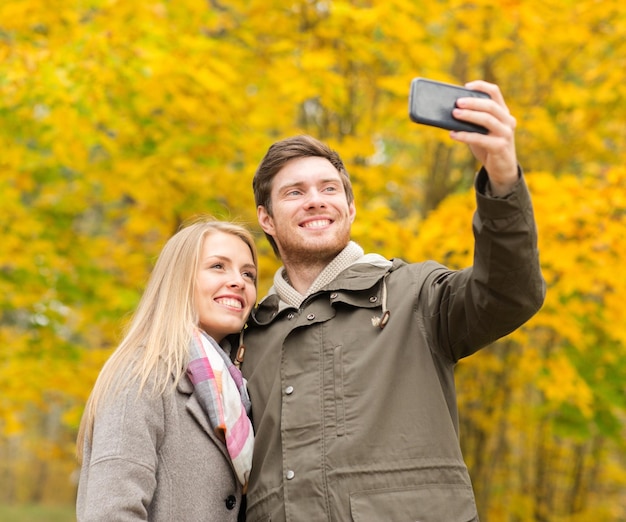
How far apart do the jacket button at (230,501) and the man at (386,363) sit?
57 mm

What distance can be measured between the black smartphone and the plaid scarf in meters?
1.02

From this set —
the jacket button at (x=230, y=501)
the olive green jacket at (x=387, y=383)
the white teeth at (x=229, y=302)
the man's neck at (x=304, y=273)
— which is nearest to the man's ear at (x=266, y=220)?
the man's neck at (x=304, y=273)

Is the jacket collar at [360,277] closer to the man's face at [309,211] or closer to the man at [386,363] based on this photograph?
the man at [386,363]

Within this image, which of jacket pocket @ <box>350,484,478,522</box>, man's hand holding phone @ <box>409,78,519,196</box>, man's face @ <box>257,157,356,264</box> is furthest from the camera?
man's face @ <box>257,157,356,264</box>

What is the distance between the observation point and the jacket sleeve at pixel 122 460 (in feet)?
6.16

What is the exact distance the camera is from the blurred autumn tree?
13.4ft

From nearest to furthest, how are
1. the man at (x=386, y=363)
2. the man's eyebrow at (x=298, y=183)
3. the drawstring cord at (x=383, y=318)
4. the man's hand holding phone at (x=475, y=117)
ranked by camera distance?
the man's hand holding phone at (x=475, y=117) → the man at (x=386, y=363) → the drawstring cord at (x=383, y=318) → the man's eyebrow at (x=298, y=183)

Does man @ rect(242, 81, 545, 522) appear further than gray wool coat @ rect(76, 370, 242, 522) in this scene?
No

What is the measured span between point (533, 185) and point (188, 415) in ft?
8.53

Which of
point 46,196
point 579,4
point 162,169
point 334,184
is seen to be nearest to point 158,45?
point 162,169

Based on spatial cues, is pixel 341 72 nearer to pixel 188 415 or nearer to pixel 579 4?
pixel 579 4

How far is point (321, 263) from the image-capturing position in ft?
8.00

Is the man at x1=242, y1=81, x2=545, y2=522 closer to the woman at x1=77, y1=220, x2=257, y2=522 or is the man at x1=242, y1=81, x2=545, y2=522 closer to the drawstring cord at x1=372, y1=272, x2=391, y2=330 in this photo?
the drawstring cord at x1=372, y1=272, x2=391, y2=330

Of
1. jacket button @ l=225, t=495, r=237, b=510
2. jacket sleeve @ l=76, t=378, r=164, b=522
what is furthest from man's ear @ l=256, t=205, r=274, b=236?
jacket button @ l=225, t=495, r=237, b=510
